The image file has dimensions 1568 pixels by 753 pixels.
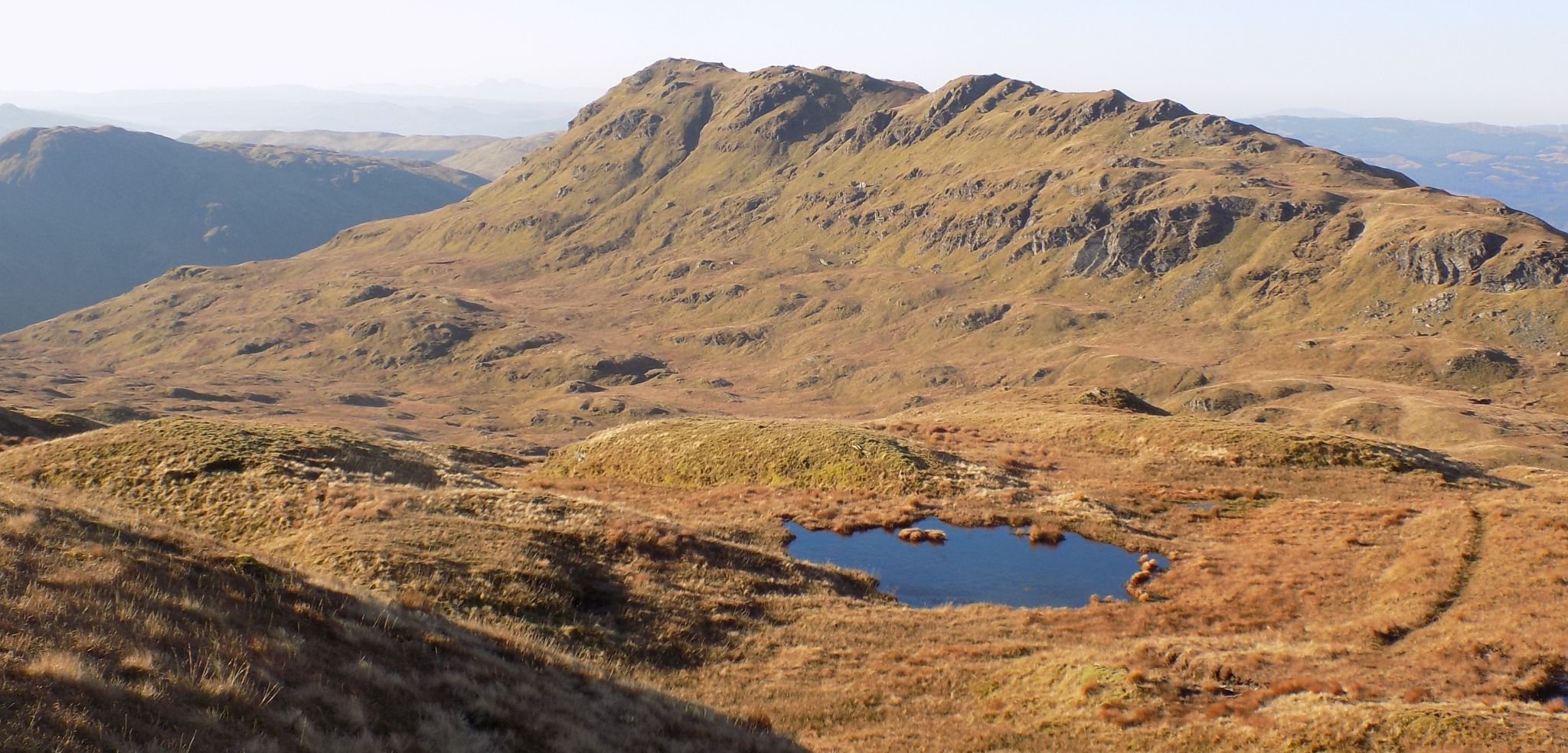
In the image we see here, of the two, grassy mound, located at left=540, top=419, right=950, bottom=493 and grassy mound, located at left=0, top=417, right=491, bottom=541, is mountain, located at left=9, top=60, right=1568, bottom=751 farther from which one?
grassy mound, located at left=540, top=419, right=950, bottom=493

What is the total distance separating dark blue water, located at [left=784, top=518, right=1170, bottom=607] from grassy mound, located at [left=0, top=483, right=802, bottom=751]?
15.9 m

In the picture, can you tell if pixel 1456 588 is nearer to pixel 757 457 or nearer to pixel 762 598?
pixel 762 598

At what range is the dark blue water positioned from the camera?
3500cm

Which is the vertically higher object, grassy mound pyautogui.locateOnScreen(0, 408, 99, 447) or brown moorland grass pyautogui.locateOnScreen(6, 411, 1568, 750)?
brown moorland grass pyautogui.locateOnScreen(6, 411, 1568, 750)

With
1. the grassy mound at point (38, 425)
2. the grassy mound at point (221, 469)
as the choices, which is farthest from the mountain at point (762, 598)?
the grassy mound at point (38, 425)

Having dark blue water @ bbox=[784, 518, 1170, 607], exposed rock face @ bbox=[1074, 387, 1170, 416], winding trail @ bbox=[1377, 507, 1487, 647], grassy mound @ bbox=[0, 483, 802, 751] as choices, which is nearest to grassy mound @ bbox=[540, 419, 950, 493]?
dark blue water @ bbox=[784, 518, 1170, 607]

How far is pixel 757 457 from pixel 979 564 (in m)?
20.9

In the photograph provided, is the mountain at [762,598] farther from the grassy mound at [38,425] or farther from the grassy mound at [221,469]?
the grassy mound at [38,425]

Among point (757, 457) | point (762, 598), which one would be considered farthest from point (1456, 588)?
point (757, 457)

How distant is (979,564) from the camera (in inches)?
1500

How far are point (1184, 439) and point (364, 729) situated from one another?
54.5 metres

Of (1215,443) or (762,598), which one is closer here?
(762,598)

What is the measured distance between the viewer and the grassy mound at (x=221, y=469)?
37406 mm

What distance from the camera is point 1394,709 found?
Result: 64.0 ft
